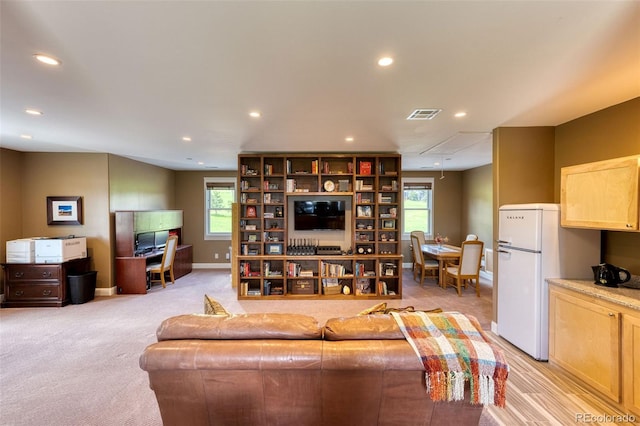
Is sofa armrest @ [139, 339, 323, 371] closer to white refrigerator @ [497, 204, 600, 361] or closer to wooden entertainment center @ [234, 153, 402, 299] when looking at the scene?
white refrigerator @ [497, 204, 600, 361]

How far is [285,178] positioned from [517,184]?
11.2 feet

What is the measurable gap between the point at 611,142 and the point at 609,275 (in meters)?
1.36

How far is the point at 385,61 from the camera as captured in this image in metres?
1.89

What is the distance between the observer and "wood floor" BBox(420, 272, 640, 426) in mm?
1991

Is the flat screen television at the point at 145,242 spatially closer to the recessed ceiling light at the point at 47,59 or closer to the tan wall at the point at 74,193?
the tan wall at the point at 74,193

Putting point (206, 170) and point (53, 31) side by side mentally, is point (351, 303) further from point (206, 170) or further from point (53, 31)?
point (206, 170)

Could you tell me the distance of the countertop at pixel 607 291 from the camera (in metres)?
2.02

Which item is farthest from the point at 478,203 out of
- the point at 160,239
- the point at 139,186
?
the point at 139,186

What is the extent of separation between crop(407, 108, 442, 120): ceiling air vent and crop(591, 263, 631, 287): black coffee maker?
2.13 m

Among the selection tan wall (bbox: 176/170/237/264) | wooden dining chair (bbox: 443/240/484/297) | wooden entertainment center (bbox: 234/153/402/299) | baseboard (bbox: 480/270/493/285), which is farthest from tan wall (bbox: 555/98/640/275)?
tan wall (bbox: 176/170/237/264)

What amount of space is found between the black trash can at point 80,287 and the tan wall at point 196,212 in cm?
265

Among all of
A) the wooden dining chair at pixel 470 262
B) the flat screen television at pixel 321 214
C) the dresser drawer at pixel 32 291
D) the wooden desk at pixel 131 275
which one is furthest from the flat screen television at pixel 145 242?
the wooden dining chair at pixel 470 262

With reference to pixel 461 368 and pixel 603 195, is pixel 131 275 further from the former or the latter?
pixel 603 195

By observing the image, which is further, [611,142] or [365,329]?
[611,142]
